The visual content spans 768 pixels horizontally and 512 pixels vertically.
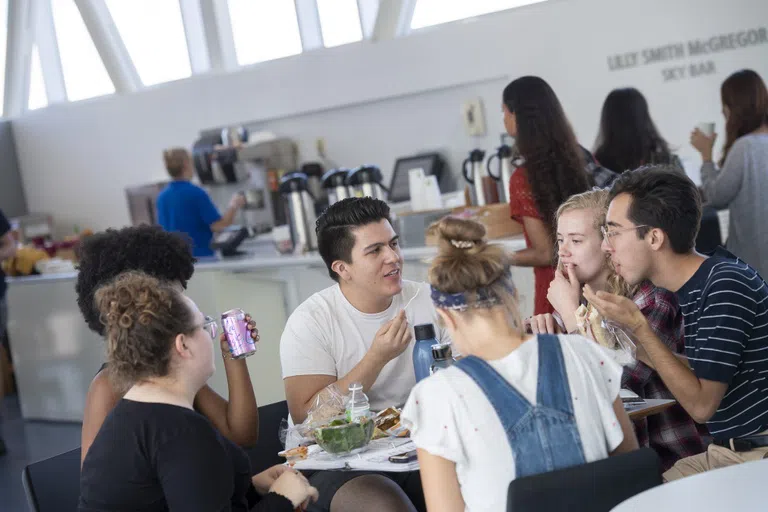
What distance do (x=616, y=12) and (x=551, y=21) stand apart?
435 mm

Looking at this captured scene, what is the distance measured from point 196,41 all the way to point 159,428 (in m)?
6.73

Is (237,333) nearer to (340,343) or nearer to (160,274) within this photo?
(160,274)

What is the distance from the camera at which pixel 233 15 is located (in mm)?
7945

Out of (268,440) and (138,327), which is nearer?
(138,327)

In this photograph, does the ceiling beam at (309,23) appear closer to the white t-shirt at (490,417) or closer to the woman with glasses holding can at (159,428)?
the woman with glasses holding can at (159,428)

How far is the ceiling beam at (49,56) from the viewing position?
361 inches

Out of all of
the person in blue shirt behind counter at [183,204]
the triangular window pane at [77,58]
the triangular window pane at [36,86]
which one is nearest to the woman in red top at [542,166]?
the person in blue shirt behind counter at [183,204]

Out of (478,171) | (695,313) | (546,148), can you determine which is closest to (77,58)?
(478,171)

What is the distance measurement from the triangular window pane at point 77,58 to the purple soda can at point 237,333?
7324 millimetres

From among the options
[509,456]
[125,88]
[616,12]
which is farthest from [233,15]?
[509,456]

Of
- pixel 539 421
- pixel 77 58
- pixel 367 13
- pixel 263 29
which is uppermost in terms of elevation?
pixel 77 58

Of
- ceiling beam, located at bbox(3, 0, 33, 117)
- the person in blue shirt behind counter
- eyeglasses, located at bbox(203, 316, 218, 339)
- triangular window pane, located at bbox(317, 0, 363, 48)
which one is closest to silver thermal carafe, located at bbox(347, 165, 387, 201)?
the person in blue shirt behind counter

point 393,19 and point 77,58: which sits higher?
point 77,58

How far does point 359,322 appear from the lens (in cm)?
273
